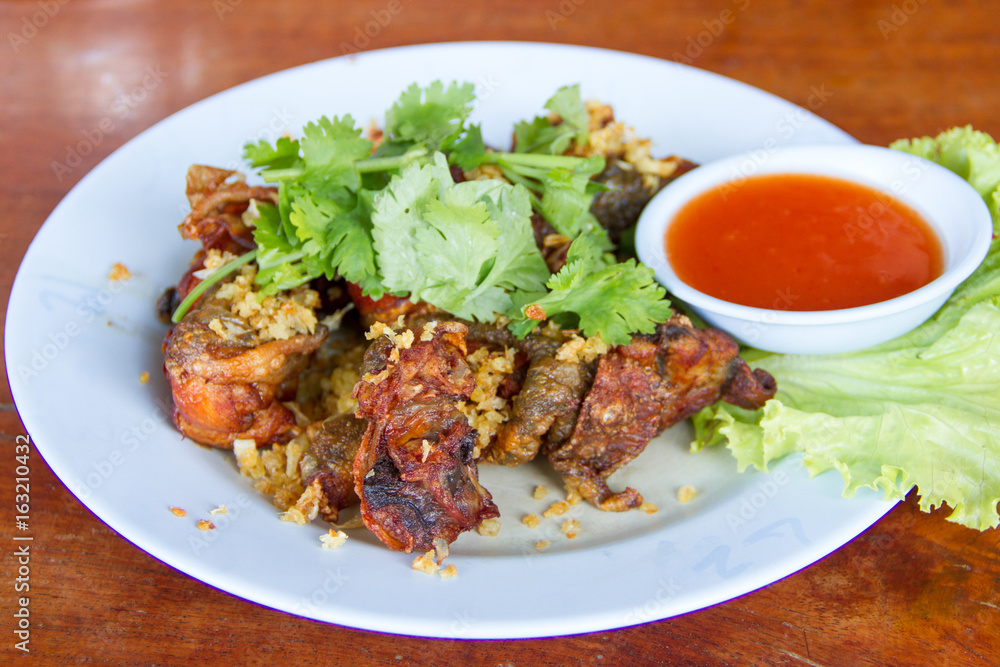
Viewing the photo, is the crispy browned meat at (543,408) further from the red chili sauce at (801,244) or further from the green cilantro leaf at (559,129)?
the green cilantro leaf at (559,129)

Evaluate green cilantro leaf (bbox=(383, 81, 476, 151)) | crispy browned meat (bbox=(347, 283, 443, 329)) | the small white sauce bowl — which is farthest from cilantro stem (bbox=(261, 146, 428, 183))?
the small white sauce bowl

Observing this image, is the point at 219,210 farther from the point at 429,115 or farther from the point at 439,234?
the point at 439,234

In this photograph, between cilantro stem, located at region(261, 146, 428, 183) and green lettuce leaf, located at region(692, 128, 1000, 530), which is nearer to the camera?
green lettuce leaf, located at region(692, 128, 1000, 530)

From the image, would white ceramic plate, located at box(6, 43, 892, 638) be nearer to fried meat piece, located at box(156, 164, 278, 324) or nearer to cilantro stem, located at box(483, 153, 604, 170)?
fried meat piece, located at box(156, 164, 278, 324)

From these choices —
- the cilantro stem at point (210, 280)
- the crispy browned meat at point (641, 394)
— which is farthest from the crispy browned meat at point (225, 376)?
the crispy browned meat at point (641, 394)

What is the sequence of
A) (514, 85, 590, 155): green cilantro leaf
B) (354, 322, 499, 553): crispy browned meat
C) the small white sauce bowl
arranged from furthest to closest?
(514, 85, 590, 155): green cilantro leaf, the small white sauce bowl, (354, 322, 499, 553): crispy browned meat

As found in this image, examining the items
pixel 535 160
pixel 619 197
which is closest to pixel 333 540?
pixel 535 160

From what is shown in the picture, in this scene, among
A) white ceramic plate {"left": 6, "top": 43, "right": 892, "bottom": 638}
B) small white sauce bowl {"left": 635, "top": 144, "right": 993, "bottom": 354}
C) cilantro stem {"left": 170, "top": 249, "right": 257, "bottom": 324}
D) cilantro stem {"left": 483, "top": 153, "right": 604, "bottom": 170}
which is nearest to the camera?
white ceramic plate {"left": 6, "top": 43, "right": 892, "bottom": 638}

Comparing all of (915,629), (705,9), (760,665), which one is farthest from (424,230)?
(705,9)
